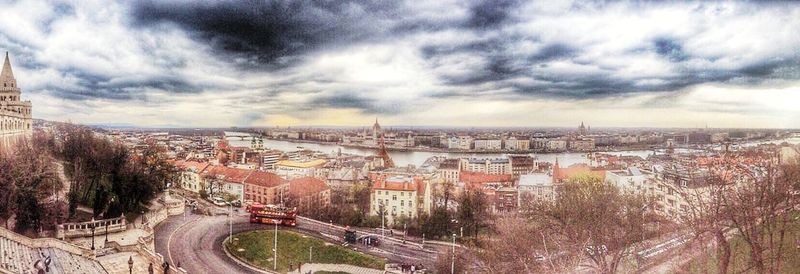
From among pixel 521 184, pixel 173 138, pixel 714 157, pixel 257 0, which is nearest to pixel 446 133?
pixel 521 184

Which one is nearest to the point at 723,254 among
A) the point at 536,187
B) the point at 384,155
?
the point at 536,187

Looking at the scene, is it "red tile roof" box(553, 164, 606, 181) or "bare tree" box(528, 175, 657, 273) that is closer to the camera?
"bare tree" box(528, 175, 657, 273)

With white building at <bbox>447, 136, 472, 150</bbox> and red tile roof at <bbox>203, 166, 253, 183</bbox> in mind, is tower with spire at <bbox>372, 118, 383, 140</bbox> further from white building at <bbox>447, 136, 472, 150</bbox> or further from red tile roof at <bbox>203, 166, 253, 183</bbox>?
red tile roof at <bbox>203, 166, 253, 183</bbox>

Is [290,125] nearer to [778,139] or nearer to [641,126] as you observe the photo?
[641,126]

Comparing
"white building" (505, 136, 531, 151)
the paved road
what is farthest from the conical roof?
"white building" (505, 136, 531, 151)

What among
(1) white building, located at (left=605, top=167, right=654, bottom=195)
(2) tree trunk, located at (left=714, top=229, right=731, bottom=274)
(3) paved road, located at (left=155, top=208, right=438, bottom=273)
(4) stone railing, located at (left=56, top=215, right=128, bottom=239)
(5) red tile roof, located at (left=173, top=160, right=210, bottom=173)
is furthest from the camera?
(1) white building, located at (left=605, top=167, right=654, bottom=195)
